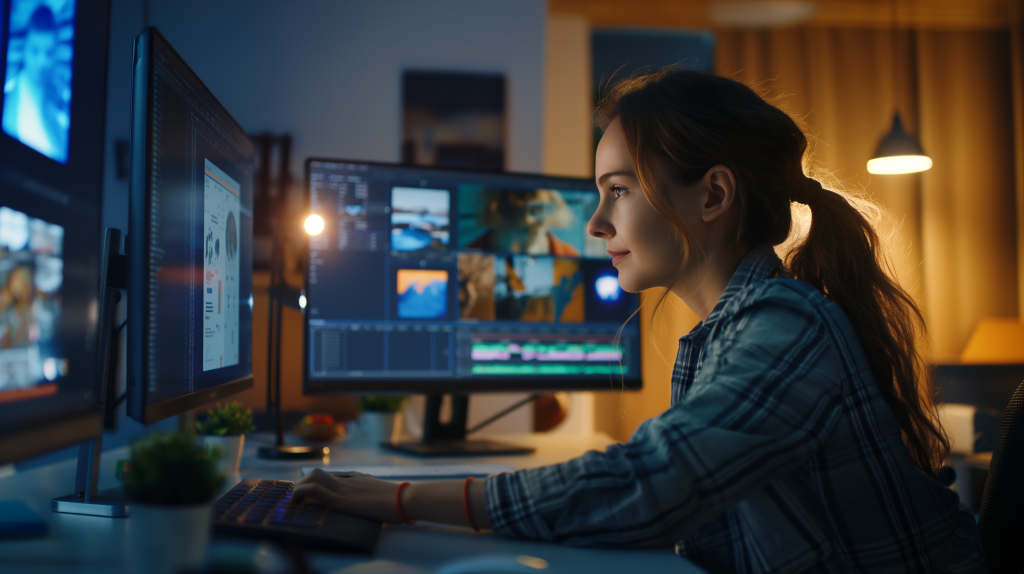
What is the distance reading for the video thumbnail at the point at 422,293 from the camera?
4.12 feet

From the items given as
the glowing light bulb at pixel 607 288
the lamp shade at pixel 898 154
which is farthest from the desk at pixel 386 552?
the lamp shade at pixel 898 154

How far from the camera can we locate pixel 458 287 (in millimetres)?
1282

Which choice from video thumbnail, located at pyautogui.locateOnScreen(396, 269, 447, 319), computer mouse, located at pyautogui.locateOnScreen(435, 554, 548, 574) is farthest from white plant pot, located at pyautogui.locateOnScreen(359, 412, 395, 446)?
computer mouse, located at pyautogui.locateOnScreen(435, 554, 548, 574)

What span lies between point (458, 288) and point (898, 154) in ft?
7.79

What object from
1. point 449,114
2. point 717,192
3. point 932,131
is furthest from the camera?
point 932,131

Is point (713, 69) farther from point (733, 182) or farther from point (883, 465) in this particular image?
point (883, 465)

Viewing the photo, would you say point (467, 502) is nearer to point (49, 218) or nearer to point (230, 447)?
point (49, 218)

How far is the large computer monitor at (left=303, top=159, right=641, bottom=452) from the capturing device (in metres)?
1.23

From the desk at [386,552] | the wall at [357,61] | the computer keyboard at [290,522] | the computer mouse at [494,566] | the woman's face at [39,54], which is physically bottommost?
the desk at [386,552]

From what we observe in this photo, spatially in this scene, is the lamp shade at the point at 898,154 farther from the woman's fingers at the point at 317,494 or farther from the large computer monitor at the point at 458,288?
the woman's fingers at the point at 317,494

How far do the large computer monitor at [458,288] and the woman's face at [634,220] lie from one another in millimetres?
376

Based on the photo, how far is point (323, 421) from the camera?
1.35 m

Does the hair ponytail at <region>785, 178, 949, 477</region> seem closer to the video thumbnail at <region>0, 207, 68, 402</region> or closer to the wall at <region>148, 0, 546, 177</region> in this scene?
the video thumbnail at <region>0, 207, 68, 402</region>

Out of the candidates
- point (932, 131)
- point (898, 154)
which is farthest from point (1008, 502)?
point (932, 131)
